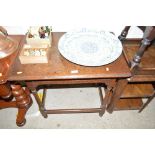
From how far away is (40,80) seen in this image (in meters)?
1.20

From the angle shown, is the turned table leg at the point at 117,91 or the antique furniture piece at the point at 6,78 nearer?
the antique furniture piece at the point at 6,78

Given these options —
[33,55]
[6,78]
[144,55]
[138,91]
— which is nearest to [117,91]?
[138,91]

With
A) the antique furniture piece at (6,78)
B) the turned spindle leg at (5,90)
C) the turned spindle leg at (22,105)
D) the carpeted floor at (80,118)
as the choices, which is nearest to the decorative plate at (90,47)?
the antique furniture piece at (6,78)

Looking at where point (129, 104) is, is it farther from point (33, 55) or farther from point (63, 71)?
point (33, 55)

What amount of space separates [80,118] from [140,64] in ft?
2.65

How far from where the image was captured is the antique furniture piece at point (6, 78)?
3.90 feet

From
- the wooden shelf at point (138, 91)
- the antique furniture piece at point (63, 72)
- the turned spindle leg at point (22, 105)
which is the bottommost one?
the turned spindle leg at point (22, 105)

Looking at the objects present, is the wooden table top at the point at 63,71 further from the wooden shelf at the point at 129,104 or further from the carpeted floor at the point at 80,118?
the carpeted floor at the point at 80,118

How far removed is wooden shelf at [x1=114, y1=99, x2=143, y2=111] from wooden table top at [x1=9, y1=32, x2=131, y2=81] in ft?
1.98

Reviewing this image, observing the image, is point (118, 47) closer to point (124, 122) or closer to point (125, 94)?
point (125, 94)

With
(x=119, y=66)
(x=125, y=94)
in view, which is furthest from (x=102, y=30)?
(x=125, y=94)

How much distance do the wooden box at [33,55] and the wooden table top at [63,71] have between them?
28mm

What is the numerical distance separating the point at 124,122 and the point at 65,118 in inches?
22.7

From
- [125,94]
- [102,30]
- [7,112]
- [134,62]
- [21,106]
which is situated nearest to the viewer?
[134,62]
